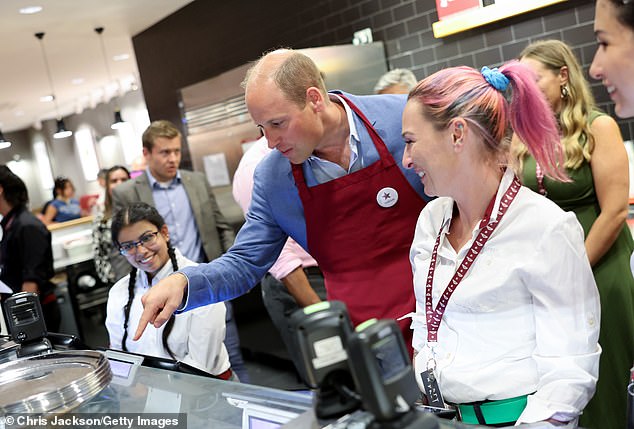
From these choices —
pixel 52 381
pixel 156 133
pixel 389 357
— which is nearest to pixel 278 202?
pixel 52 381

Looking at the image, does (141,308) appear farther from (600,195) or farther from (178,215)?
(600,195)

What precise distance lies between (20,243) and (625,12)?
157 inches

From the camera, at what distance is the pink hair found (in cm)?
152

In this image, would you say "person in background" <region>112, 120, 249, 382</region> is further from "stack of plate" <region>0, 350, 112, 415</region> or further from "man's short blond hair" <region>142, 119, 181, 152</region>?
"stack of plate" <region>0, 350, 112, 415</region>

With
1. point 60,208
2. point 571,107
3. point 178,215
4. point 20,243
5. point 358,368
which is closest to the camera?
point 358,368

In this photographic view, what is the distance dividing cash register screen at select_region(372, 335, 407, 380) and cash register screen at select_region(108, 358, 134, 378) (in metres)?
0.97

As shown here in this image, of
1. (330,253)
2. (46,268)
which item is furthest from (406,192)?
(46,268)

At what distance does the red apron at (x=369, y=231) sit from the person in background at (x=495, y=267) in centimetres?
37

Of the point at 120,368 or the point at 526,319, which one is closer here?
the point at 526,319

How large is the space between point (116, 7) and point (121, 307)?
5088 mm

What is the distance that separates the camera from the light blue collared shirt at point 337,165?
6.64 feet

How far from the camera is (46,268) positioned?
175 inches

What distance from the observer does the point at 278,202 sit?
2.07 metres

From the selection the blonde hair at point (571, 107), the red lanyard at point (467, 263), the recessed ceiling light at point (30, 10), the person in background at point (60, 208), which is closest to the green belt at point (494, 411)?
the red lanyard at point (467, 263)
